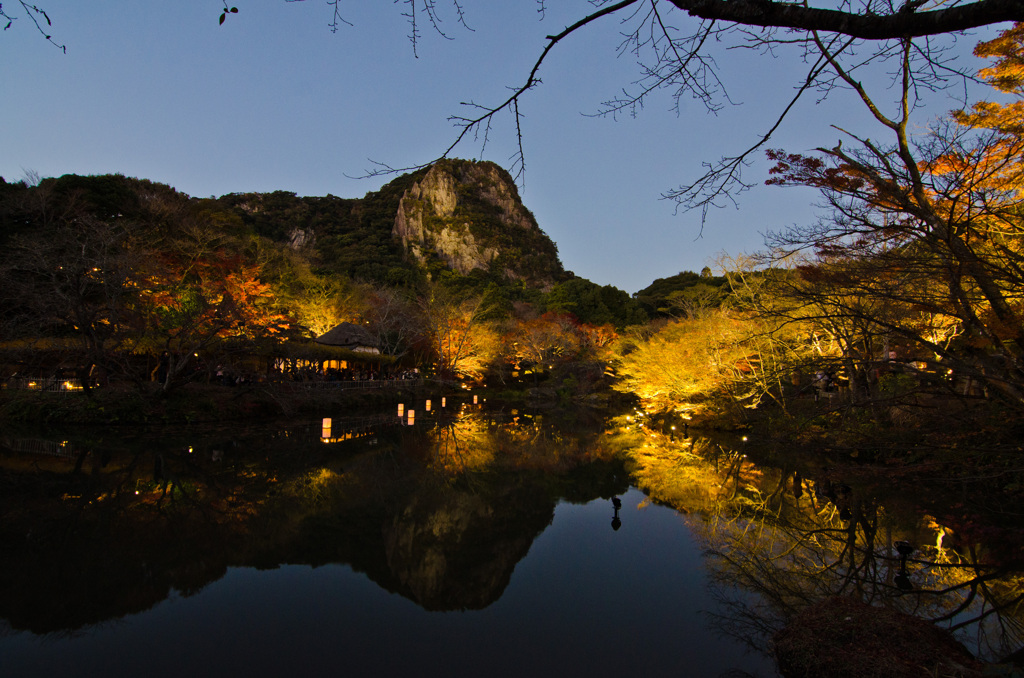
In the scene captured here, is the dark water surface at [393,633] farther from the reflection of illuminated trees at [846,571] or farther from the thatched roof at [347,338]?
the thatched roof at [347,338]

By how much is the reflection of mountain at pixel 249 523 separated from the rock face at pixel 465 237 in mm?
53846

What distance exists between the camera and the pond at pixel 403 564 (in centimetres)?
443

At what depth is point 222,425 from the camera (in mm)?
16094

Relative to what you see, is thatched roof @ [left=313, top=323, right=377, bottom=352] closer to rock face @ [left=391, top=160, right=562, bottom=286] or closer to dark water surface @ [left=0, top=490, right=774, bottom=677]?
dark water surface @ [left=0, top=490, right=774, bottom=677]

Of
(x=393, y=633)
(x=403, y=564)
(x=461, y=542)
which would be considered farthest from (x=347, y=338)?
(x=393, y=633)

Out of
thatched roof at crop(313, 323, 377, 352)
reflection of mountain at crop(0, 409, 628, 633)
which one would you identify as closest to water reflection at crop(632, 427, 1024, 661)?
reflection of mountain at crop(0, 409, 628, 633)

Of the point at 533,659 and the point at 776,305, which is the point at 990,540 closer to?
the point at 533,659

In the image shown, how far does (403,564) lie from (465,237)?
219ft

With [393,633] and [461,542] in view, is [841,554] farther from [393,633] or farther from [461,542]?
[393,633]

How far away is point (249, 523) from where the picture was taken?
7.55 metres

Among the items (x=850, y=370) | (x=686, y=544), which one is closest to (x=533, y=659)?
(x=686, y=544)

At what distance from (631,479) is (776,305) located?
8.33 metres

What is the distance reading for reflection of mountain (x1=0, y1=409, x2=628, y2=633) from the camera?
5.55m

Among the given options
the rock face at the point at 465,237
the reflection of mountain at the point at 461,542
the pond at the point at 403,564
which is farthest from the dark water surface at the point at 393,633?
the rock face at the point at 465,237
